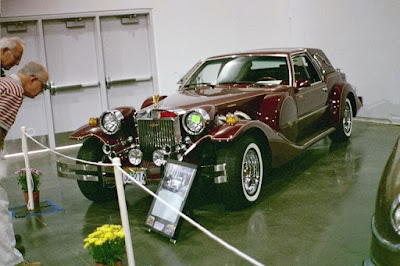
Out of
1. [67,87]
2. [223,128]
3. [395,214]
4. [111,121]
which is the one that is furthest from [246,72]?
[67,87]

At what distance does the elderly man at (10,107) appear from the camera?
3.37m

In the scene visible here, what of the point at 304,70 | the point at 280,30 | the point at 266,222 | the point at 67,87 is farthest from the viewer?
the point at 280,30

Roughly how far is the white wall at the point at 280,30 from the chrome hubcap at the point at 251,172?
4.71 meters

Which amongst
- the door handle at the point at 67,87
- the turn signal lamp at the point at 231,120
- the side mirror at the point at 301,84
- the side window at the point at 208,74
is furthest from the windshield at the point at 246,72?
the door handle at the point at 67,87

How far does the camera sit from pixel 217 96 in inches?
229

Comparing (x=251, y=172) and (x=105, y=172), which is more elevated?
(x=105, y=172)

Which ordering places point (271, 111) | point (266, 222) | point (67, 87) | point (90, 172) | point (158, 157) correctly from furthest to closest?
point (67, 87) → point (271, 111) → point (90, 172) → point (158, 157) → point (266, 222)

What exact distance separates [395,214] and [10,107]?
97.8 inches

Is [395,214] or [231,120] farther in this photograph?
[231,120]

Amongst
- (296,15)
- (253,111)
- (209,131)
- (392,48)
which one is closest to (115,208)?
(209,131)

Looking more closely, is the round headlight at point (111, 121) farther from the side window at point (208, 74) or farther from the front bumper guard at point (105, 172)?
the side window at point (208, 74)

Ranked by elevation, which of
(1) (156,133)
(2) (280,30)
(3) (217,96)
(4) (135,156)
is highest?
(2) (280,30)

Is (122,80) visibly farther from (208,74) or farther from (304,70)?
(304,70)

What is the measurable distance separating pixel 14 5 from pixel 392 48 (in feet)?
22.3
